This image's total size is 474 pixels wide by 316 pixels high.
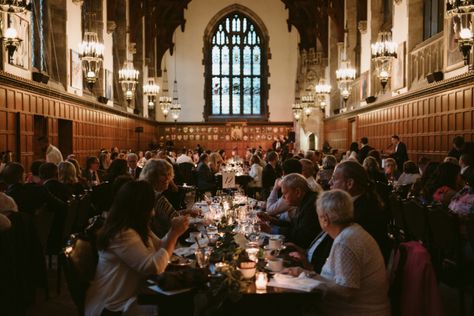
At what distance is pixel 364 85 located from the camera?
783 inches

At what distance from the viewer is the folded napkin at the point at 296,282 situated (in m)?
Answer: 3.08

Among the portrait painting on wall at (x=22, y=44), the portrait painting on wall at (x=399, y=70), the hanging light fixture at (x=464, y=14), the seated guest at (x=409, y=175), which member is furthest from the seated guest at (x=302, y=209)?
the portrait painting on wall at (x=399, y=70)

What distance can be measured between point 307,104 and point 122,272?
22881 mm

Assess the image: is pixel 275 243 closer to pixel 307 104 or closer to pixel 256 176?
pixel 256 176

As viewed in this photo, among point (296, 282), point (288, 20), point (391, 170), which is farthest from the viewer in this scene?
point (288, 20)

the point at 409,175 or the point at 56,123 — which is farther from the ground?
the point at 56,123

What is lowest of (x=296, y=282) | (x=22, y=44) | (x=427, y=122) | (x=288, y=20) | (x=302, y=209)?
(x=296, y=282)

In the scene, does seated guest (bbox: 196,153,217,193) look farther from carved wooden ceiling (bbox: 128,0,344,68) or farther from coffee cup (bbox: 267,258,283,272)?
carved wooden ceiling (bbox: 128,0,344,68)

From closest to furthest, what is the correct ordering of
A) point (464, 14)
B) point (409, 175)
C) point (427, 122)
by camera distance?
1. point (464, 14)
2. point (409, 175)
3. point (427, 122)

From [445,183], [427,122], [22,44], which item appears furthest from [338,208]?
[427,122]

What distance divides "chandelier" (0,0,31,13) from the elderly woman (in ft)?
22.0

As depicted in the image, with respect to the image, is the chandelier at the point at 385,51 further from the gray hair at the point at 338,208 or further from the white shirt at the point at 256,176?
the gray hair at the point at 338,208

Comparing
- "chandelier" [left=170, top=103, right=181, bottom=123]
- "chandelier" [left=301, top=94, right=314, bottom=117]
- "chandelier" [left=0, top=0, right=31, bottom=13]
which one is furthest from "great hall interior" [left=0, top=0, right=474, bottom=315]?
"chandelier" [left=170, top=103, right=181, bottom=123]

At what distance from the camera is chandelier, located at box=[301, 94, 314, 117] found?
2527 centimetres
